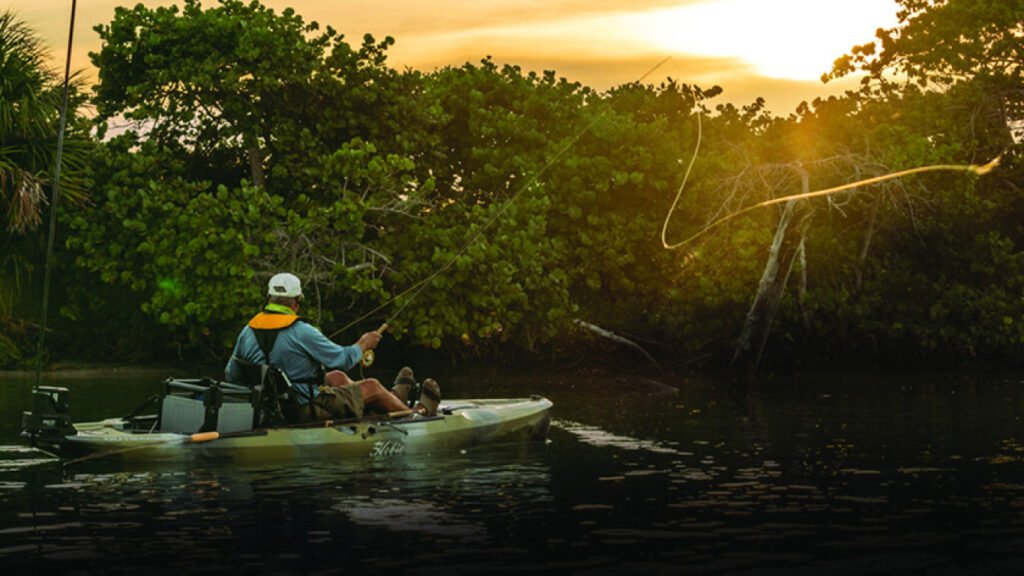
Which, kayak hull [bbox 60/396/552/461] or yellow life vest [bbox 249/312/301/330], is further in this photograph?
yellow life vest [bbox 249/312/301/330]

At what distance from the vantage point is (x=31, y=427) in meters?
14.1

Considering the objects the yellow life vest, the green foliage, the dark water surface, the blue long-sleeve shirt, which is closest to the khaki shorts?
the blue long-sleeve shirt

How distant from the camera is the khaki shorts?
15.6 m

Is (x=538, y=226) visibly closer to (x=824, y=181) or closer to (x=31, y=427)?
(x=824, y=181)

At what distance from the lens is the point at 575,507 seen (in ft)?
41.5

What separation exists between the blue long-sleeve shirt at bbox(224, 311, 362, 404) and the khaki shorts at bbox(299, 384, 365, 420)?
0.50m

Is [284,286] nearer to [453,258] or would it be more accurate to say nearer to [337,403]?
[337,403]

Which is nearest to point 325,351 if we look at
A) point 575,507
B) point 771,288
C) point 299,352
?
point 299,352

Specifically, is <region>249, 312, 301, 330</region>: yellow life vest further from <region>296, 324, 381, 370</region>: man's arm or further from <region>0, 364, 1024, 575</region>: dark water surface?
<region>0, 364, 1024, 575</region>: dark water surface

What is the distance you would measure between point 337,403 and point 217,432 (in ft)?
4.67

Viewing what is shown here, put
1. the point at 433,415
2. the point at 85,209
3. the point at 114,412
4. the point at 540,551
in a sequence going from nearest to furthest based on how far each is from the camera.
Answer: the point at 540,551 → the point at 433,415 → the point at 114,412 → the point at 85,209

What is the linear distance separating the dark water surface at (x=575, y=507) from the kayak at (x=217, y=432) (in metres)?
0.20

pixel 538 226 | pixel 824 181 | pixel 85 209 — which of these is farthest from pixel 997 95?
pixel 85 209

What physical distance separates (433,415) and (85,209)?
16.9m
